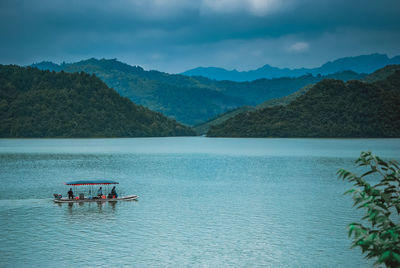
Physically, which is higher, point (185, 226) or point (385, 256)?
point (385, 256)

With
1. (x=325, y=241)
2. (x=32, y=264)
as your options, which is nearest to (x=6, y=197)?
(x=32, y=264)

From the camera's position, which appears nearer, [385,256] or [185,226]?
[385,256]

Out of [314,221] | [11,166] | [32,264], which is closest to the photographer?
[32,264]

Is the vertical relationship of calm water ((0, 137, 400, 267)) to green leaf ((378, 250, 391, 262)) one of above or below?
below

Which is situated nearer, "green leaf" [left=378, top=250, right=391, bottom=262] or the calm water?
"green leaf" [left=378, top=250, right=391, bottom=262]

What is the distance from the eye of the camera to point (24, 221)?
51875 mm

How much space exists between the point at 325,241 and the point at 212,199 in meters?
29.3

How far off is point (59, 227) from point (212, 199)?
28.2 metres

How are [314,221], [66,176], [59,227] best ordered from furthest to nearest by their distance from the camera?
1. [66,176]
2. [314,221]
3. [59,227]

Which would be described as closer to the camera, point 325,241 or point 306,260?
point 306,260

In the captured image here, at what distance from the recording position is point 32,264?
3612 centimetres

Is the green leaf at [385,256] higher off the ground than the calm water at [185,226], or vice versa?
the green leaf at [385,256]

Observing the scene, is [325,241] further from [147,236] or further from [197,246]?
[147,236]

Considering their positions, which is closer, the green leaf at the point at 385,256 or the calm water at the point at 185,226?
the green leaf at the point at 385,256
